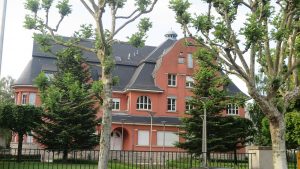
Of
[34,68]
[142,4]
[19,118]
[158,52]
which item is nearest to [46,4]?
[142,4]

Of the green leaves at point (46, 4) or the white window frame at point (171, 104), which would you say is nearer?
the green leaves at point (46, 4)

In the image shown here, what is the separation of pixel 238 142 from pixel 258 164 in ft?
55.1

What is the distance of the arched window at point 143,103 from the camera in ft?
138

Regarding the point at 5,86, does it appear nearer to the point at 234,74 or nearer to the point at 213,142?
the point at 213,142

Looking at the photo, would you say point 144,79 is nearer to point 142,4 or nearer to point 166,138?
point 166,138

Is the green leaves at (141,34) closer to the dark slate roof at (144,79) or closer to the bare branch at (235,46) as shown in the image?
the bare branch at (235,46)

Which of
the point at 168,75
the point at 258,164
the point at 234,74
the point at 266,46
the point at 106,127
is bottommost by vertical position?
the point at 258,164

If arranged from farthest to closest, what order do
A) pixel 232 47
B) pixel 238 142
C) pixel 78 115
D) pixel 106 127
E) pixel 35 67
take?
1. pixel 35 67
2. pixel 238 142
3. pixel 78 115
4. pixel 232 47
5. pixel 106 127

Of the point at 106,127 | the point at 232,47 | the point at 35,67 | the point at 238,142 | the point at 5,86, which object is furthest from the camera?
the point at 5,86

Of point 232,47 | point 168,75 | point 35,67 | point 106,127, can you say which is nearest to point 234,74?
point 232,47

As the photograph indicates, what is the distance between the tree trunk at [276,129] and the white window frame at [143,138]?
2705 cm

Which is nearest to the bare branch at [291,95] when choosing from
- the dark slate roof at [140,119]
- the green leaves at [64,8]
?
the green leaves at [64,8]

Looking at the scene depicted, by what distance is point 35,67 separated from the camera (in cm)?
4225

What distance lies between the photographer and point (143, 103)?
42062 millimetres
